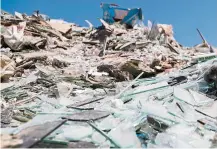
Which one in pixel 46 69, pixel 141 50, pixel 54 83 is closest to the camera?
pixel 54 83

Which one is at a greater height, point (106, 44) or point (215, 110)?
point (106, 44)

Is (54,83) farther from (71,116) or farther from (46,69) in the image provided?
(71,116)

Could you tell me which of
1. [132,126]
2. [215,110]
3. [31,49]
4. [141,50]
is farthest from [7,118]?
[141,50]

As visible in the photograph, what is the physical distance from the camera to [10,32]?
10531mm

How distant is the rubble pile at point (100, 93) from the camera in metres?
4.39

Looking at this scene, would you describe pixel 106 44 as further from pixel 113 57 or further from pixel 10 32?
pixel 10 32

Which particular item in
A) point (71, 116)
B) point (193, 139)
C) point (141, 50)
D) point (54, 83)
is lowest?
point (193, 139)

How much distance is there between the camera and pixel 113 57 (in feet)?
35.3

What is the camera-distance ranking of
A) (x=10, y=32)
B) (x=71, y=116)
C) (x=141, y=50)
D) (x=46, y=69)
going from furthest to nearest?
(x=141, y=50), (x=10, y=32), (x=46, y=69), (x=71, y=116)

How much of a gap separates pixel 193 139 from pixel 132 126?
81cm

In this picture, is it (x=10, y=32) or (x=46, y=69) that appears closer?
(x=46, y=69)

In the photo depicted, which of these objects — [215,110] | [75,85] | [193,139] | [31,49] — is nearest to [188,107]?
[215,110]

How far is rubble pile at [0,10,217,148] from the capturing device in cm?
439

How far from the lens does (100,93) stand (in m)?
7.33
